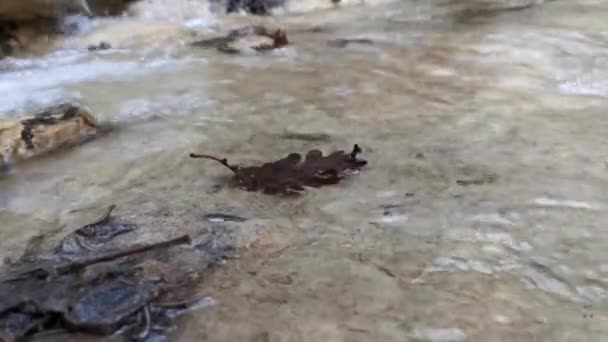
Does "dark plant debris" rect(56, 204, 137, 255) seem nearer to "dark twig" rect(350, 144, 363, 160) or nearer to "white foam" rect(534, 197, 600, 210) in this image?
"dark twig" rect(350, 144, 363, 160)

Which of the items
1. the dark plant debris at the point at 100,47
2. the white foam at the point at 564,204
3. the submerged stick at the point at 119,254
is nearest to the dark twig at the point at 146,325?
the submerged stick at the point at 119,254

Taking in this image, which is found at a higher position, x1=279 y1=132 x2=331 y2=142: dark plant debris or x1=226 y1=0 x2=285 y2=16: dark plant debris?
x1=226 y1=0 x2=285 y2=16: dark plant debris

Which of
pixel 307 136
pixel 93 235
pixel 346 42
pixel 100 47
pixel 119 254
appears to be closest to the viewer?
pixel 119 254

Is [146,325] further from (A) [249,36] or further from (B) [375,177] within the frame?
(A) [249,36]

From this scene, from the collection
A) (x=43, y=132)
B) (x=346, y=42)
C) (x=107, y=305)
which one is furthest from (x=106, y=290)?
(x=346, y=42)

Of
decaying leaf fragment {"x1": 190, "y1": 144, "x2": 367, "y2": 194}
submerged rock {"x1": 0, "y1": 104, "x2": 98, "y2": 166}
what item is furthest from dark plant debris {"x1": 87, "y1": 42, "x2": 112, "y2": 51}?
decaying leaf fragment {"x1": 190, "y1": 144, "x2": 367, "y2": 194}

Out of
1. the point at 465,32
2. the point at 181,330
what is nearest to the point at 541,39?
the point at 465,32

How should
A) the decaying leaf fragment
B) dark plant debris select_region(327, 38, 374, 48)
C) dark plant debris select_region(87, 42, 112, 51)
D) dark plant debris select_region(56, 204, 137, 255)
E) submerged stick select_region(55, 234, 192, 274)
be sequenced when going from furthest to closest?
dark plant debris select_region(87, 42, 112, 51) → dark plant debris select_region(327, 38, 374, 48) → the decaying leaf fragment → dark plant debris select_region(56, 204, 137, 255) → submerged stick select_region(55, 234, 192, 274)
